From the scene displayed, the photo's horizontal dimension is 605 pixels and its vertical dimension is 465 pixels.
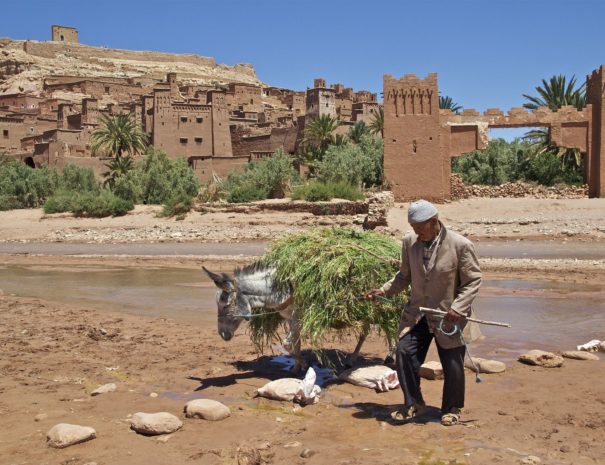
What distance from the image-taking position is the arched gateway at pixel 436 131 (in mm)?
28344

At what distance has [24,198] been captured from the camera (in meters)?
40.4

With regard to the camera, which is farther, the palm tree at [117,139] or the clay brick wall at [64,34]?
the clay brick wall at [64,34]

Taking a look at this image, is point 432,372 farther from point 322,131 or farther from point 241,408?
point 322,131

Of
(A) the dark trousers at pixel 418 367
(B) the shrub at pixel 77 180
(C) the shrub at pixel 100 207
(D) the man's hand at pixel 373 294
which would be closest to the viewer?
(A) the dark trousers at pixel 418 367

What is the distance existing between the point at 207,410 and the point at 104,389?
1.42m

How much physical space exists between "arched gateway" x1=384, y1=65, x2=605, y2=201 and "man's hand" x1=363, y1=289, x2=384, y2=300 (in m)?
22.9

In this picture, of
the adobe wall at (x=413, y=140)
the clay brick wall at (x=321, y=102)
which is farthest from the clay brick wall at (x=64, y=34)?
the adobe wall at (x=413, y=140)

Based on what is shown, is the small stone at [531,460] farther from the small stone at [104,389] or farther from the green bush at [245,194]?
the green bush at [245,194]

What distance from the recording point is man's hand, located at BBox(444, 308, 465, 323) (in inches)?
202

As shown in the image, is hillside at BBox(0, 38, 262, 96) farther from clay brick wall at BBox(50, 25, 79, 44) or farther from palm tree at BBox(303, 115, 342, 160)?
palm tree at BBox(303, 115, 342, 160)

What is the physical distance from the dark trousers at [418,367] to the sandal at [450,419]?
73mm

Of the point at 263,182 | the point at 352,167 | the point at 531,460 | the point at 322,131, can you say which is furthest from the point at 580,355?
the point at 322,131

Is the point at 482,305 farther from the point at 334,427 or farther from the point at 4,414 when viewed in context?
the point at 4,414

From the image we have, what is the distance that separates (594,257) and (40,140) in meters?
42.3
